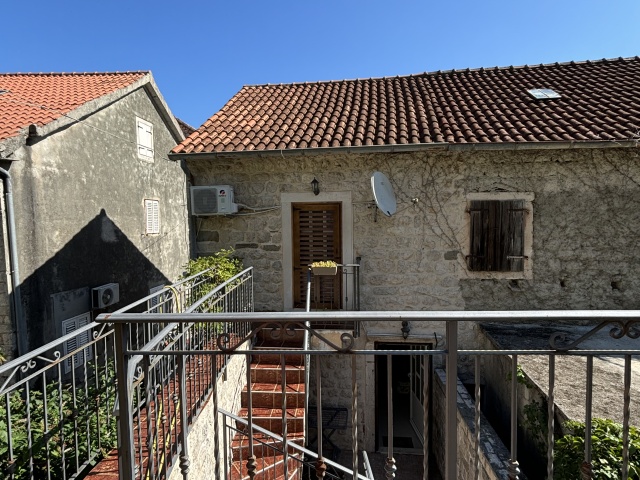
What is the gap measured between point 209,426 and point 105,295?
13.4 feet

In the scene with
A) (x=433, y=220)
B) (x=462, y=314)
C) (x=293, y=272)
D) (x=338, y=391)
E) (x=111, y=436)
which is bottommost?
(x=338, y=391)

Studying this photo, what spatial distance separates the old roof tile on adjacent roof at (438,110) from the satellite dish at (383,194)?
2.13 feet

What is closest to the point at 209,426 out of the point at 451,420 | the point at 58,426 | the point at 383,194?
the point at 58,426

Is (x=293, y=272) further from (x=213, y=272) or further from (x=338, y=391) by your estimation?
(x=338, y=391)

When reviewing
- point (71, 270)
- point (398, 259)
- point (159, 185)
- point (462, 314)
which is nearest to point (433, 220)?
point (398, 259)

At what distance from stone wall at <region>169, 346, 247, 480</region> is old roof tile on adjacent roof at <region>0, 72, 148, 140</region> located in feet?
15.2

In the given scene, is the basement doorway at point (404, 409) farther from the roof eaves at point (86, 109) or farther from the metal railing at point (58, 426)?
the roof eaves at point (86, 109)

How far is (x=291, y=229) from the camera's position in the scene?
6.35 metres

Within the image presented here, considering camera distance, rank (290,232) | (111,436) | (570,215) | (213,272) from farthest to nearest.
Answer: (290,232)
(570,215)
(213,272)
(111,436)

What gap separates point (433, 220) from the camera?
6062 mm

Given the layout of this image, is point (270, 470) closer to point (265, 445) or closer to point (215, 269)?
point (265, 445)

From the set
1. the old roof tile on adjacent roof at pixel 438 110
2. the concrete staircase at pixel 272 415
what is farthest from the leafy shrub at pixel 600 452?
the old roof tile on adjacent roof at pixel 438 110

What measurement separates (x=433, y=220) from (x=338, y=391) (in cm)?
366

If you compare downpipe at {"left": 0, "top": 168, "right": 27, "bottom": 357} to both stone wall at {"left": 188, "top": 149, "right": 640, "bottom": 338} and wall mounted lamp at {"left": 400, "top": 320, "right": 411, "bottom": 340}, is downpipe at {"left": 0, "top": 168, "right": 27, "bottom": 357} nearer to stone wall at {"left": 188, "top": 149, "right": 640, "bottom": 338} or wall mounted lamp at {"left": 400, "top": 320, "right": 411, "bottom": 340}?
stone wall at {"left": 188, "top": 149, "right": 640, "bottom": 338}
